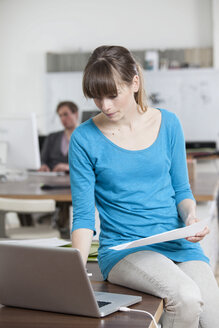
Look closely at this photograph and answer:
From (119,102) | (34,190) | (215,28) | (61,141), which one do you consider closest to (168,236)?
(119,102)

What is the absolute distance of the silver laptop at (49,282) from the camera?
125 centimetres

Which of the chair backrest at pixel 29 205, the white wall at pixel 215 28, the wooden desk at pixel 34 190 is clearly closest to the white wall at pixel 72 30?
the white wall at pixel 215 28

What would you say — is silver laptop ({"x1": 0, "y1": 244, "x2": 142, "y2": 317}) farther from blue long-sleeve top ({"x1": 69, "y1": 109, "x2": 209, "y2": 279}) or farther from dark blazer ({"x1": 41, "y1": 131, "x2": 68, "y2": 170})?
dark blazer ({"x1": 41, "y1": 131, "x2": 68, "y2": 170})

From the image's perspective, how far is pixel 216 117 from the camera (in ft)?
22.7

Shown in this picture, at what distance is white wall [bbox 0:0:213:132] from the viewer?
23.3 feet

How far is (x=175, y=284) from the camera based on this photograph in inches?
57.1

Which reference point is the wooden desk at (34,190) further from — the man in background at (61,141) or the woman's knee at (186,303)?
the woman's knee at (186,303)

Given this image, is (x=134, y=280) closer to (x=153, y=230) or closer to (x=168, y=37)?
(x=153, y=230)

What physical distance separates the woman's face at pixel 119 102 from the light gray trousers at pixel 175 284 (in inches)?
17.5

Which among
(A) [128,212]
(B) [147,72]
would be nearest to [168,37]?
(B) [147,72]

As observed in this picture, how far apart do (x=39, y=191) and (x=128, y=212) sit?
175 centimetres

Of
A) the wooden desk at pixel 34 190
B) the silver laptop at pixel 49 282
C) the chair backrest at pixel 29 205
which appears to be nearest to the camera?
the silver laptop at pixel 49 282

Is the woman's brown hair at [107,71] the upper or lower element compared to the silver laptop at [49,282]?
upper

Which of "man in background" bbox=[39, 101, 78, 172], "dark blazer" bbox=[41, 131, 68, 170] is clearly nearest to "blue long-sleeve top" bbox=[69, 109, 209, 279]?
"man in background" bbox=[39, 101, 78, 172]
